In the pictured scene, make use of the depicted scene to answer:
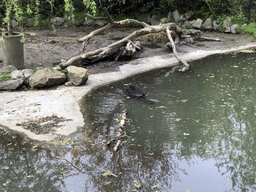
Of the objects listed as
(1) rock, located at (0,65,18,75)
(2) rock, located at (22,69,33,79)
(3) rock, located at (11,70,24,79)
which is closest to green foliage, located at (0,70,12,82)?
(3) rock, located at (11,70,24,79)

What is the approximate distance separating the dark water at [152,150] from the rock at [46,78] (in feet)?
3.83

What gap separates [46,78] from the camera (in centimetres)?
780

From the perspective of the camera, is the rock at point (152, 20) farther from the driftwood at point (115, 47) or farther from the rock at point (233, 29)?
the driftwood at point (115, 47)

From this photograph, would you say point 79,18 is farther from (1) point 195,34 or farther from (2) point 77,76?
(2) point 77,76

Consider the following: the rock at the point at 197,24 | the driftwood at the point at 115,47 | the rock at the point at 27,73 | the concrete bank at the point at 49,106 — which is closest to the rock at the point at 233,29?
the rock at the point at 197,24

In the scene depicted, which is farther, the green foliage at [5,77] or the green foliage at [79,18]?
A: the green foliage at [79,18]

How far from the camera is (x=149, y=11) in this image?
1886 centimetres

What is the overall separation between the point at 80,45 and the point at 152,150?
8.72 m

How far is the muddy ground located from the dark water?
3395 millimetres

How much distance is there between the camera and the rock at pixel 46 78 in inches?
305

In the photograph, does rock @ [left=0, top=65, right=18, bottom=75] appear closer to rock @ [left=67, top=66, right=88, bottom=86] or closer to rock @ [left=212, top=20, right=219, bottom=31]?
rock @ [left=67, top=66, right=88, bottom=86]

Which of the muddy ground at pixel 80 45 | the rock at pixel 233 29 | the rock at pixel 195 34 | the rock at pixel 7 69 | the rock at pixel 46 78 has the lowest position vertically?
the rock at pixel 46 78

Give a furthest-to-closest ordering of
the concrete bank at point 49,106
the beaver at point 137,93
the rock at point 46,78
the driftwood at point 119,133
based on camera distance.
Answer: the rock at point 46,78 < the beaver at point 137,93 < the concrete bank at point 49,106 < the driftwood at point 119,133

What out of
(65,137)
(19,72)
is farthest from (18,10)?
(65,137)
